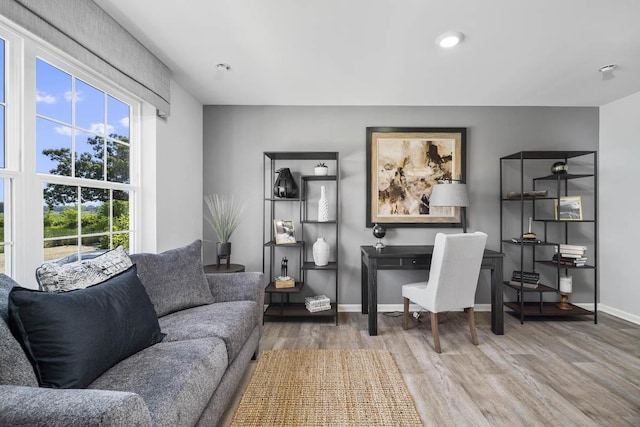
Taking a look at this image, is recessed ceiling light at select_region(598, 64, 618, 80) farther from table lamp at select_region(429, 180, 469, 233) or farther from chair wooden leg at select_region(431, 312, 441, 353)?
chair wooden leg at select_region(431, 312, 441, 353)

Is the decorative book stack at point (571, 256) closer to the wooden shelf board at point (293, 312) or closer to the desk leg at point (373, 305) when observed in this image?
the desk leg at point (373, 305)

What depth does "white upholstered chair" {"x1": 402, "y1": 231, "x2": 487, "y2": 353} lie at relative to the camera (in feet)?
8.03

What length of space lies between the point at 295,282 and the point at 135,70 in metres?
2.44

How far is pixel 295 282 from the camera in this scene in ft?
11.1

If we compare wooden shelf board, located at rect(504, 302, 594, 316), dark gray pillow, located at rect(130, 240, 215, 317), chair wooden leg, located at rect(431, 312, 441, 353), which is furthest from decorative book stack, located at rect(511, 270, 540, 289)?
dark gray pillow, located at rect(130, 240, 215, 317)

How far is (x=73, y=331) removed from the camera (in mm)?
1115

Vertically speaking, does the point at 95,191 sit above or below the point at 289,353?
above

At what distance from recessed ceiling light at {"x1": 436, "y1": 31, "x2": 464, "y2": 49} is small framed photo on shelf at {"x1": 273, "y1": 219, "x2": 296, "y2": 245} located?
2147 mm

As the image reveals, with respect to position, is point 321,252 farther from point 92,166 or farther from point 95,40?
point 95,40

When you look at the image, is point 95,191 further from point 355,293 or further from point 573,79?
point 573,79

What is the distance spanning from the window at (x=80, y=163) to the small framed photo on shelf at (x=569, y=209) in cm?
422

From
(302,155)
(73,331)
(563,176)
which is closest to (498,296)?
(563,176)

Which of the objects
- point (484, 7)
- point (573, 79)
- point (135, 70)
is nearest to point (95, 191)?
point (135, 70)

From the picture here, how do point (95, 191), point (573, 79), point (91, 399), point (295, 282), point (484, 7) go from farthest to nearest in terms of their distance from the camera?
point (295, 282) → point (573, 79) → point (95, 191) → point (484, 7) → point (91, 399)
